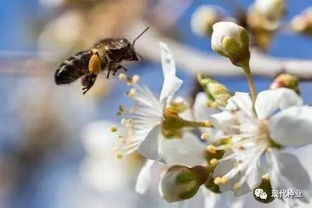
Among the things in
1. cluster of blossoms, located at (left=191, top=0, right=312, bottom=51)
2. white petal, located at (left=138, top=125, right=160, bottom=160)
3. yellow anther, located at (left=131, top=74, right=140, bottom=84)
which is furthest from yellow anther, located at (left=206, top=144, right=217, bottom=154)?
cluster of blossoms, located at (left=191, top=0, right=312, bottom=51)

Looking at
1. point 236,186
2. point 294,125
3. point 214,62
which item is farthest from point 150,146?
point 214,62

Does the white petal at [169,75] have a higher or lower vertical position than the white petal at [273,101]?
higher

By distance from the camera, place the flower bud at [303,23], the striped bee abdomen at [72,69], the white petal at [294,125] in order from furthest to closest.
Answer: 1. the flower bud at [303,23]
2. the striped bee abdomen at [72,69]
3. the white petal at [294,125]

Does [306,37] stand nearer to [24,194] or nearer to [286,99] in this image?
[286,99]

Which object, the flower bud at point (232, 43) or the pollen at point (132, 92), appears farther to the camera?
the pollen at point (132, 92)

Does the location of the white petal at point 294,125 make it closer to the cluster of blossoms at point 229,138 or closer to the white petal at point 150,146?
the cluster of blossoms at point 229,138

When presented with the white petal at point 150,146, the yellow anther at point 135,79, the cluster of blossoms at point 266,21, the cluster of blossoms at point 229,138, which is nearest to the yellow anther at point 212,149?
the cluster of blossoms at point 229,138

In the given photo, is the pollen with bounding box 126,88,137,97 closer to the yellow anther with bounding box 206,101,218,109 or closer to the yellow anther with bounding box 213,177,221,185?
the yellow anther with bounding box 206,101,218,109

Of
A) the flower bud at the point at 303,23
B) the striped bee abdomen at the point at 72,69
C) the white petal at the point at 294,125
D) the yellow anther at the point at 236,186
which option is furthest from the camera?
the flower bud at the point at 303,23

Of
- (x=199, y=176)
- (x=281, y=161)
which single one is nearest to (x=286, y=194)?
(x=281, y=161)
